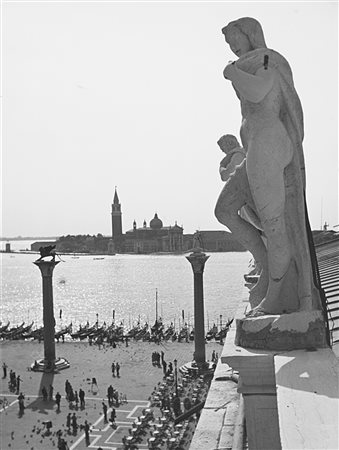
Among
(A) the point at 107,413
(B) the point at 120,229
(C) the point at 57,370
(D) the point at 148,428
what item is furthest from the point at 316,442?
(B) the point at 120,229

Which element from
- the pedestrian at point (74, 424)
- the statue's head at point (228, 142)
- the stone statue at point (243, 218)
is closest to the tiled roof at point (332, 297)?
the stone statue at point (243, 218)

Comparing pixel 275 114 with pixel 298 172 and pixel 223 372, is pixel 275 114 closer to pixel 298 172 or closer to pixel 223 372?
pixel 298 172

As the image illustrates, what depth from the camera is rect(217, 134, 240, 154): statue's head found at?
5.78 metres

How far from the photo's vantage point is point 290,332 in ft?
9.62

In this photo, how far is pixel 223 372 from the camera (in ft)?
14.1

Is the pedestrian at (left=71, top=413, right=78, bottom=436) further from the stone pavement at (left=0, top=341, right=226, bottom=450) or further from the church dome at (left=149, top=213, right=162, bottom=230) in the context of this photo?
the church dome at (left=149, top=213, right=162, bottom=230)

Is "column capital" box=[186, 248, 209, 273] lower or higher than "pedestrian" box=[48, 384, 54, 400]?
higher

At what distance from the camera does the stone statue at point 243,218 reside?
3.53 m

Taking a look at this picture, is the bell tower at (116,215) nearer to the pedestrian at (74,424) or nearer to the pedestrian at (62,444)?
the pedestrian at (74,424)

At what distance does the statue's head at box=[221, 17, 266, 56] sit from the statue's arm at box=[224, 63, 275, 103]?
0.34m

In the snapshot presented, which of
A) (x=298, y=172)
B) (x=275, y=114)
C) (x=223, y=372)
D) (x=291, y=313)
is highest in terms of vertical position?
(x=275, y=114)

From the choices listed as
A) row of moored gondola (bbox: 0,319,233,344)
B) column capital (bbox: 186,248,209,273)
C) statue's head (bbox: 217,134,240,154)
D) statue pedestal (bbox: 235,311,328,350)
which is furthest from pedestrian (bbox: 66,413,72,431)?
row of moored gondola (bbox: 0,319,233,344)

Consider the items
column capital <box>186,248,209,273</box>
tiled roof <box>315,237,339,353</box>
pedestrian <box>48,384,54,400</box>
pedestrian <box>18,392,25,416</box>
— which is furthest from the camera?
column capital <box>186,248,209,273</box>

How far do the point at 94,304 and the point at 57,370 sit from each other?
41.4 m
